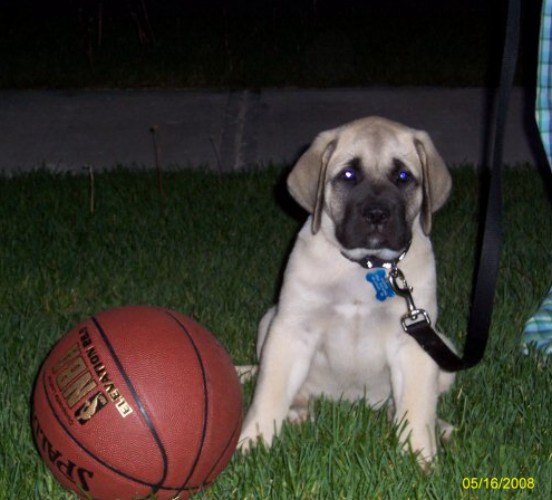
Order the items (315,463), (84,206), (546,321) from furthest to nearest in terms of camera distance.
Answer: (84,206)
(546,321)
(315,463)

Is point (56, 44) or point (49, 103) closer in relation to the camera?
point (49, 103)

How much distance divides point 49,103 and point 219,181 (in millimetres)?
3661

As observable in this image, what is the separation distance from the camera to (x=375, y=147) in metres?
3.89

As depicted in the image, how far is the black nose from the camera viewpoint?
3.79 m

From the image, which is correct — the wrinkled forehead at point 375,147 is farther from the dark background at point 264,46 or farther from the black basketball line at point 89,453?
the dark background at point 264,46

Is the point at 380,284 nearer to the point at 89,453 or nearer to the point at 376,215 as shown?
the point at 376,215

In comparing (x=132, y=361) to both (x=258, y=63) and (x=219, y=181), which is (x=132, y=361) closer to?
(x=219, y=181)

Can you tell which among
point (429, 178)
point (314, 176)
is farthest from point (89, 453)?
point (429, 178)

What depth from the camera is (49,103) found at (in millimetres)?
10508

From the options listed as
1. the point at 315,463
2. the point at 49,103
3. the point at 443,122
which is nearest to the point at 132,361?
the point at 315,463

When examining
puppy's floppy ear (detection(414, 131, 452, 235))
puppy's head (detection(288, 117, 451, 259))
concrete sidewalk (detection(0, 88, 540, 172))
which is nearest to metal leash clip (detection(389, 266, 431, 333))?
puppy's head (detection(288, 117, 451, 259))

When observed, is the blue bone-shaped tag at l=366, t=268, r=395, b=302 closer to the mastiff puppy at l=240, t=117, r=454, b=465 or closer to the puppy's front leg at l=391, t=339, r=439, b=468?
the mastiff puppy at l=240, t=117, r=454, b=465

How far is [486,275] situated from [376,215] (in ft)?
1.63

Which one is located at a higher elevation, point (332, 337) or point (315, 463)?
point (332, 337)
